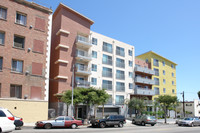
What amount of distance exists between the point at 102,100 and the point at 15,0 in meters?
17.8

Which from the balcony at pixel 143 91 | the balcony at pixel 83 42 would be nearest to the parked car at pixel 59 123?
the balcony at pixel 83 42

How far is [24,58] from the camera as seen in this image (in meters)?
24.7

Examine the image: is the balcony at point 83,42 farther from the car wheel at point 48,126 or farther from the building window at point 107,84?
the car wheel at point 48,126

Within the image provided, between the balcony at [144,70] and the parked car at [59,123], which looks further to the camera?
the balcony at [144,70]

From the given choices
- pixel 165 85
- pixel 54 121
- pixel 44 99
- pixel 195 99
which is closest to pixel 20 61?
pixel 44 99

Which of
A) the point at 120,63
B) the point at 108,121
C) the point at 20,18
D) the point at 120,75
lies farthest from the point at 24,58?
the point at 120,63

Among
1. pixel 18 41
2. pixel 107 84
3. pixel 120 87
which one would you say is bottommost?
pixel 120 87

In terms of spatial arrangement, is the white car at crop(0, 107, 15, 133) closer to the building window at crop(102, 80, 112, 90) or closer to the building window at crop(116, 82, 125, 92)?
the building window at crop(102, 80, 112, 90)

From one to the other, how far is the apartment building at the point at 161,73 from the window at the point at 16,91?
36103mm

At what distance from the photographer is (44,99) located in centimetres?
2555

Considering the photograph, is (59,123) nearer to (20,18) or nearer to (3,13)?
(20,18)

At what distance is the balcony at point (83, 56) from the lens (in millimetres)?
34556

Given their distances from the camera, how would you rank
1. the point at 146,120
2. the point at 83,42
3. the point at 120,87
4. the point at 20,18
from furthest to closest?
1. the point at 120,87
2. the point at 83,42
3. the point at 146,120
4. the point at 20,18

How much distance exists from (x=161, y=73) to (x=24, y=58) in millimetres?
40495
